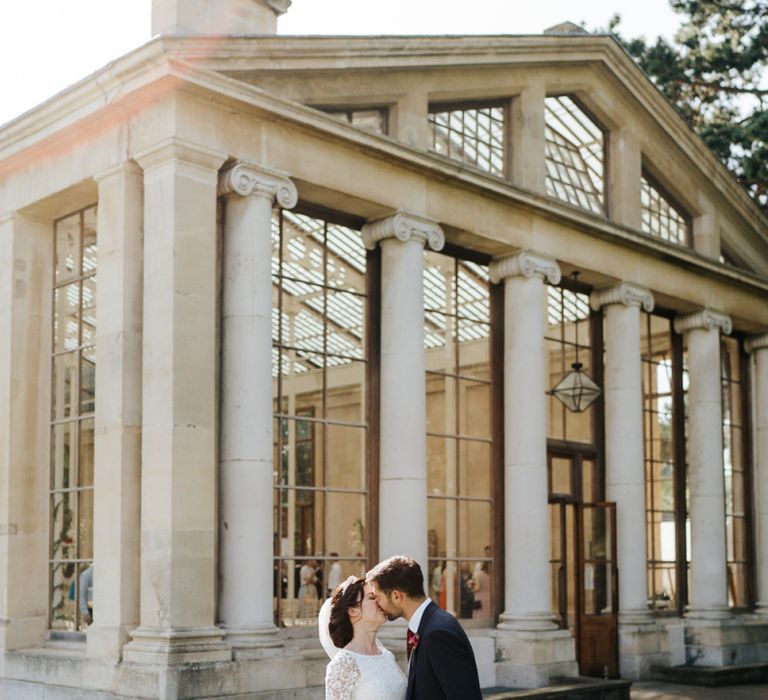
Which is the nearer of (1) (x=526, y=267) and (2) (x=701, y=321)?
(1) (x=526, y=267)

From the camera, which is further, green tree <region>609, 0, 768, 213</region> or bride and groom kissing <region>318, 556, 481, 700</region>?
green tree <region>609, 0, 768, 213</region>

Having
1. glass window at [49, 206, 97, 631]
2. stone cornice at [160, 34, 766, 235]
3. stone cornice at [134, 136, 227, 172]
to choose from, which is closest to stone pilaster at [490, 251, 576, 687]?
stone cornice at [160, 34, 766, 235]

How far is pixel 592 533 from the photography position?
1786 cm

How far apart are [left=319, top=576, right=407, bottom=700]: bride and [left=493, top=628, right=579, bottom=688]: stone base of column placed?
9.56 m

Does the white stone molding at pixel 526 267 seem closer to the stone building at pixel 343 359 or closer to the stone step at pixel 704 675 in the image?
the stone building at pixel 343 359

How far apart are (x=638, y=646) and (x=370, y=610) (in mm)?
12202

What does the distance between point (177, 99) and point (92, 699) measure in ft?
19.2

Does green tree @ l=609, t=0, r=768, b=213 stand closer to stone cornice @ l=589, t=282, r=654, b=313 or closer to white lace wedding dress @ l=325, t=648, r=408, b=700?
stone cornice @ l=589, t=282, r=654, b=313

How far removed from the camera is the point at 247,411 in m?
12.7

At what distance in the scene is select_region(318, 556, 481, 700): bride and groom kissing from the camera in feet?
19.0

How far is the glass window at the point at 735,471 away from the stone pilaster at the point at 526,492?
5886 mm

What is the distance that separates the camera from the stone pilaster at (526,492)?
1561 cm

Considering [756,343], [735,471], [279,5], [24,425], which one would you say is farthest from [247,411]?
[756,343]

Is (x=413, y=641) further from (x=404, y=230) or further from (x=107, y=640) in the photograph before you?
(x=404, y=230)
